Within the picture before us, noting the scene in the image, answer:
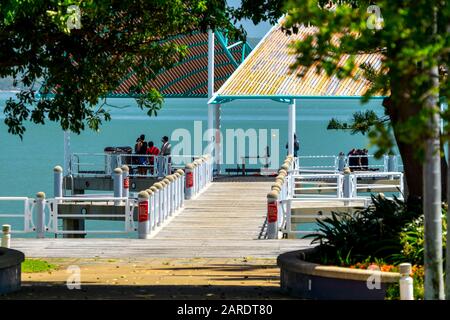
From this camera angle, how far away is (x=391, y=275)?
1670cm

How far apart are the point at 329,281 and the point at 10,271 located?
4783mm

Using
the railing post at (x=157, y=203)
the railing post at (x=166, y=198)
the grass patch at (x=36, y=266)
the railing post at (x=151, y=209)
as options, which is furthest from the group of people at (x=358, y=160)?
the grass patch at (x=36, y=266)

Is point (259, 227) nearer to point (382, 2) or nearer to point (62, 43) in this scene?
point (62, 43)

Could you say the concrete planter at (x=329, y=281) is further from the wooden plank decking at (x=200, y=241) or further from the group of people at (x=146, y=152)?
the group of people at (x=146, y=152)

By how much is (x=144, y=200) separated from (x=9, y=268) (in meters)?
10.9

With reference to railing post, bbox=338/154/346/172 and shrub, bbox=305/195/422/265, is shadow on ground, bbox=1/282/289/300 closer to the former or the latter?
shrub, bbox=305/195/422/265

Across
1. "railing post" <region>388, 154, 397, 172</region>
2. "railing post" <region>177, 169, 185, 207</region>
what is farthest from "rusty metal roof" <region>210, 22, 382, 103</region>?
"railing post" <region>177, 169, 185, 207</region>

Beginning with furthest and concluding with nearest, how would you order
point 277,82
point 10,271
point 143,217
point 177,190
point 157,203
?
1. point 277,82
2. point 177,190
3. point 157,203
4. point 143,217
5. point 10,271

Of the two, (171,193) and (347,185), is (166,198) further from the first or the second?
(347,185)

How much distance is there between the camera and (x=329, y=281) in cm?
1739

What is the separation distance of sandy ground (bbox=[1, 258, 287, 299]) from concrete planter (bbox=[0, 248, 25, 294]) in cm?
17

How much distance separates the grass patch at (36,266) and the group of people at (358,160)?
23.2m

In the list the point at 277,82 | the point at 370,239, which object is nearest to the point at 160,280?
the point at 370,239

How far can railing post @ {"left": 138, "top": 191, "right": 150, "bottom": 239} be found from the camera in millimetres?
29141
